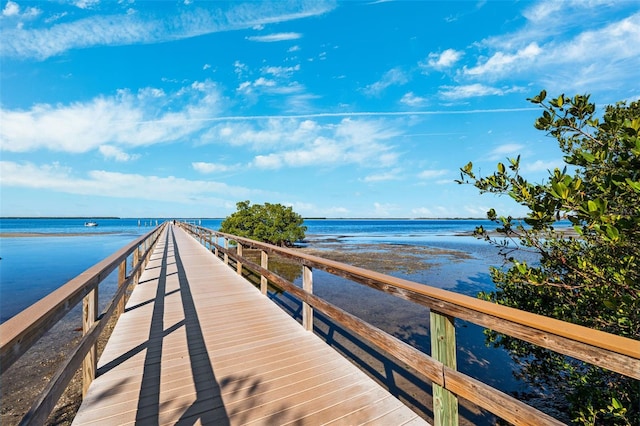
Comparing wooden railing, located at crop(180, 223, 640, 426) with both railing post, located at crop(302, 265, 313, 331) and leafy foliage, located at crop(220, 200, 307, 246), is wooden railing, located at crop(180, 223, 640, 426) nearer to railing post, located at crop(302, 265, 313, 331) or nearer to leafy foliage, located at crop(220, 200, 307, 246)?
railing post, located at crop(302, 265, 313, 331)

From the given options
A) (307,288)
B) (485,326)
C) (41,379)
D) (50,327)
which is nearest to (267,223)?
(41,379)

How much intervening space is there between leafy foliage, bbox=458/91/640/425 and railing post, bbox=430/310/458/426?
93 cm

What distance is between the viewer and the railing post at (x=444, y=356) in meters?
1.95

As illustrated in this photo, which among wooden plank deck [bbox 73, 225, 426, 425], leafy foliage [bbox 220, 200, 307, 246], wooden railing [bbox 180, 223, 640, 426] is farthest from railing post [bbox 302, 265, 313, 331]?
leafy foliage [bbox 220, 200, 307, 246]

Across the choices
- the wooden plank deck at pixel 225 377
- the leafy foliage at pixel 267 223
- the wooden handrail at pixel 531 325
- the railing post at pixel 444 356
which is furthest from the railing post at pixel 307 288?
the leafy foliage at pixel 267 223

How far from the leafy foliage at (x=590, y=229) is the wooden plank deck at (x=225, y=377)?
1.81m

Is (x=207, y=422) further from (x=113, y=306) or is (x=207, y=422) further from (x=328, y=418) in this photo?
(x=113, y=306)

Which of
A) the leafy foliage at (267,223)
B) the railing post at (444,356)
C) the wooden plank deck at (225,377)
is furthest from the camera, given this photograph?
the leafy foliage at (267,223)

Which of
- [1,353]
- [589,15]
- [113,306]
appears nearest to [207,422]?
[1,353]

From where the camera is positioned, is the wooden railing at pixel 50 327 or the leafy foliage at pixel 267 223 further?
the leafy foliage at pixel 267 223

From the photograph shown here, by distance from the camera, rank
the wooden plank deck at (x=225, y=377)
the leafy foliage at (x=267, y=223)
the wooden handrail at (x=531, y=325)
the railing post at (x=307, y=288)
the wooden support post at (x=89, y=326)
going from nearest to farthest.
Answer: the wooden handrail at (x=531, y=325) < the wooden plank deck at (x=225, y=377) < the wooden support post at (x=89, y=326) < the railing post at (x=307, y=288) < the leafy foliage at (x=267, y=223)

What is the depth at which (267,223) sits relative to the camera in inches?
1028

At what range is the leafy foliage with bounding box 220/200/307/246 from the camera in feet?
83.7

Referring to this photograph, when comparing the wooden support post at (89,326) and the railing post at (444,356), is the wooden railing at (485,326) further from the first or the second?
the wooden support post at (89,326)
